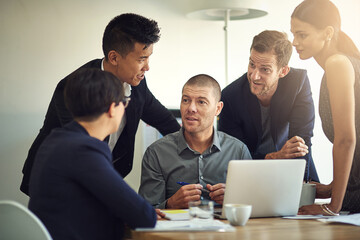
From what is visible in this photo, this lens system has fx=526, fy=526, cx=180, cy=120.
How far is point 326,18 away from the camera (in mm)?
2445

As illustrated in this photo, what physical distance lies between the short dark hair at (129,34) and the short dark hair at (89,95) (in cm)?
89

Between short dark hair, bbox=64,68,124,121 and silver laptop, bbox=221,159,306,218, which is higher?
short dark hair, bbox=64,68,124,121

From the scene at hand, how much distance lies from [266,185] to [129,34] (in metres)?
1.12

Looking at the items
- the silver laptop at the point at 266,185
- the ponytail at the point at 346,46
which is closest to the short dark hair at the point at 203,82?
the ponytail at the point at 346,46

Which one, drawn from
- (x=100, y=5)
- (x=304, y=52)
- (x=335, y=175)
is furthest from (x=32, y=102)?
(x=335, y=175)

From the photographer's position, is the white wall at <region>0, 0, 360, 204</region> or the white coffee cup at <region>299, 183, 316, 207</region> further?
→ the white wall at <region>0, 0, 360, 204</region>

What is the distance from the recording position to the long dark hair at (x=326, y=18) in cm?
238

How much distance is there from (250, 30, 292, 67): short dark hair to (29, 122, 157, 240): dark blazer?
57.9 inches

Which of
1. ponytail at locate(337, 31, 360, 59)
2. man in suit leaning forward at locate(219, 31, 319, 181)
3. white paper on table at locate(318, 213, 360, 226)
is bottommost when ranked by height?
white paper on table at locate(318, 213, 360, 226)

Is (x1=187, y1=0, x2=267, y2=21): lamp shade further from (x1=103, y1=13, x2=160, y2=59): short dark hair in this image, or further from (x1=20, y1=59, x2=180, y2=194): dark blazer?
(x1=103, y1=13, x2=160, y2=59): short dark hair

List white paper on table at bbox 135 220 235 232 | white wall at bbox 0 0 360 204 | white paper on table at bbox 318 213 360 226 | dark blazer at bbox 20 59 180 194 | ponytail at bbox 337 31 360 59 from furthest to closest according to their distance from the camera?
1. white wall at bbox 0 0 360 204
2. dark blazer at bbox 20 59 180 194
3. ponytail at bbox 337 31 360 59
4. white paper on table at bbox 318 213 360 226
5. white paper on table at bbox 135 220 235 232

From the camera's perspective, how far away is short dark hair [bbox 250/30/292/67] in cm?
284

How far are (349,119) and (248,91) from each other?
2.83 ft

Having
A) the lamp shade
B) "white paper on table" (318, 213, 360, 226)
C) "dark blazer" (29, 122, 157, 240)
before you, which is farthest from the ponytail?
the lamp shade
